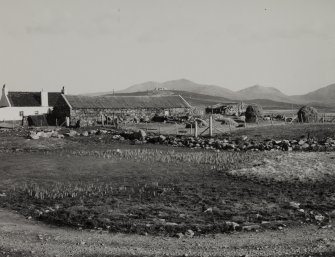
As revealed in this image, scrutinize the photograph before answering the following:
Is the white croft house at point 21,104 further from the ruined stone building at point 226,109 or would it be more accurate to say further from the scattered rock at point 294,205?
the scattered rock at point 294,205

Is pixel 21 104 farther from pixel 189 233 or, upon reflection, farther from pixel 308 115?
pixel 189 233

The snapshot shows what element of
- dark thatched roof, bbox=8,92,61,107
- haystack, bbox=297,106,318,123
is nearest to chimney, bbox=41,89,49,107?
dark thatched roof, bbox=8,92,61,107

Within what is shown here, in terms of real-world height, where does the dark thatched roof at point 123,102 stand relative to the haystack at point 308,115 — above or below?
above

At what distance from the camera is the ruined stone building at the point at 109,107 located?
192ft

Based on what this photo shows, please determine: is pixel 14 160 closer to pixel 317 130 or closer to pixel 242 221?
pixel 242 221

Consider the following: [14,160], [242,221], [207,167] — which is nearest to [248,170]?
[207,167]

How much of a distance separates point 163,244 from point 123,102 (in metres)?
53.8

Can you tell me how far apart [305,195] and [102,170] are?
10.6 m

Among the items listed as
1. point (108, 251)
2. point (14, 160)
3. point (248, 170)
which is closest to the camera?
point (108, 251)

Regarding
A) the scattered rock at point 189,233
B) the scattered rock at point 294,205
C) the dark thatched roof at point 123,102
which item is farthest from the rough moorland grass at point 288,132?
the dark thatched roof at point 123,102

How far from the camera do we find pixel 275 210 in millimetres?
14594

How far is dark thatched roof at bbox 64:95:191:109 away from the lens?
197ft

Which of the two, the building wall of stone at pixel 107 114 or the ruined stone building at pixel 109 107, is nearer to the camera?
the building wall of stone at pixel 107 114

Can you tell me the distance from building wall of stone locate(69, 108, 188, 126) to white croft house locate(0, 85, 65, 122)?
12605 millimetres
